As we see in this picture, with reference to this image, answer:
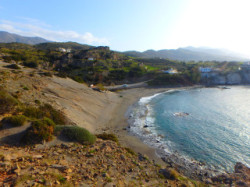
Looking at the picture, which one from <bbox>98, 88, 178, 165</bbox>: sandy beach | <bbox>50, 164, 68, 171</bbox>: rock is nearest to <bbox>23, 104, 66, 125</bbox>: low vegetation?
<bbox>98, 88, 178, 165</bbox>: sandy beach

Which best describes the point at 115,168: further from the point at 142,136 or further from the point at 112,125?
the point at 112,125

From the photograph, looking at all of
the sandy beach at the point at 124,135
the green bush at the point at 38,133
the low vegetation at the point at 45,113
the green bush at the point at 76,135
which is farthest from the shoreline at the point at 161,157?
the green bush at the point at 38,133

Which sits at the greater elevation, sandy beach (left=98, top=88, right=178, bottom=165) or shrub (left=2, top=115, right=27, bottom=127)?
shrub (left=2, top=115, right=27, bottom=127)

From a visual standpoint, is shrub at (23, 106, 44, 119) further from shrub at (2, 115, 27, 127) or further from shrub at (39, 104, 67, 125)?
shrub at (2, 115, 27, 127)

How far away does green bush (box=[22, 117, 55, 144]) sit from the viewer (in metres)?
10.1

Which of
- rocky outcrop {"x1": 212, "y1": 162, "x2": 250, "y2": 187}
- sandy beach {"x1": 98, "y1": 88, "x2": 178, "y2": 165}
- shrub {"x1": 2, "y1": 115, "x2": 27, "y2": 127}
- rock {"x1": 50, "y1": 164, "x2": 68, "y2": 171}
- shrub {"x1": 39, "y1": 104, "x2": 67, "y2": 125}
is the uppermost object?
shrub {"x1": 2, "y1": 115, "x2": 27, "y2": 127}

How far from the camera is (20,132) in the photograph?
10.8 metres

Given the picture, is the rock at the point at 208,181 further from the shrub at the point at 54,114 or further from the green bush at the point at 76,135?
the shrub at the point at 54,114

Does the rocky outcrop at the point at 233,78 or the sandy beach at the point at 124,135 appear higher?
the rocky outcrop at the point at 233,78

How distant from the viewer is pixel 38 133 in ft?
34.4

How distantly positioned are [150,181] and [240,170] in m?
9.74

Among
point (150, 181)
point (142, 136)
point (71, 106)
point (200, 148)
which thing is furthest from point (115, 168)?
point (71, 106)

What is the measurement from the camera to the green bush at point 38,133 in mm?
10125

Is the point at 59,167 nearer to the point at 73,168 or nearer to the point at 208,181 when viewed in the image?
the point at 73,168
